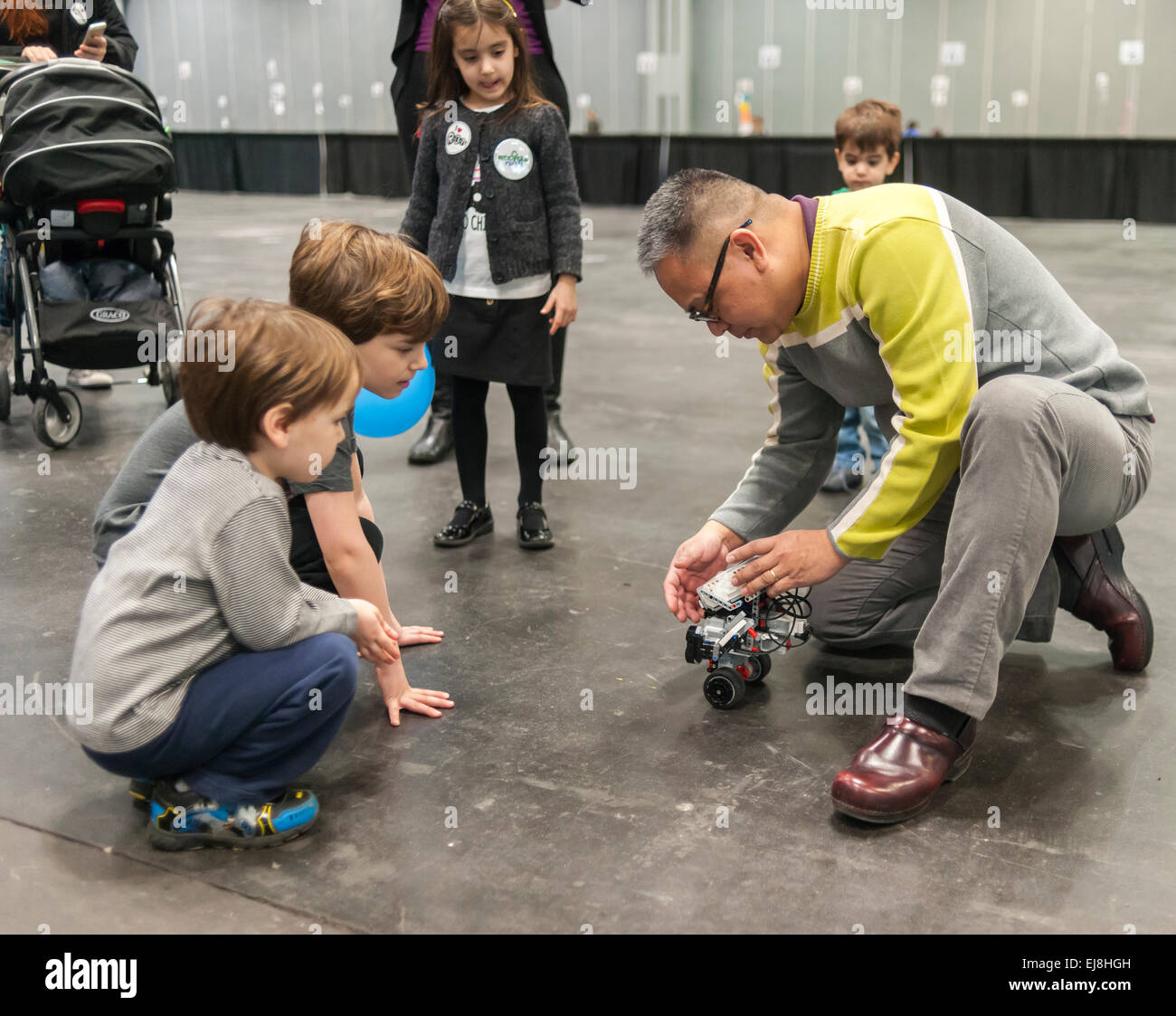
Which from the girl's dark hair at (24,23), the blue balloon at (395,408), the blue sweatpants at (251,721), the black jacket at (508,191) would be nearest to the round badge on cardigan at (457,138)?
the black jacket at (508,191)

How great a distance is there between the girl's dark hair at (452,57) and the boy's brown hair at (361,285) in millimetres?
857

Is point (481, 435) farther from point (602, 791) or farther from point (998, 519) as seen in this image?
point (998, 519)

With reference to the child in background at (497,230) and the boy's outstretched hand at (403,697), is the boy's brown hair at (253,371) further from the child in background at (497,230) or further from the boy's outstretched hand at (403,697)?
the child in background at (497,230)

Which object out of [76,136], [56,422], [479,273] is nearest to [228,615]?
[479,273]

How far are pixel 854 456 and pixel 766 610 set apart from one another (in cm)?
118

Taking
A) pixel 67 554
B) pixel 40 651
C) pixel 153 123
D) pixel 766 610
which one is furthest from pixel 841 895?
pixel 153 123

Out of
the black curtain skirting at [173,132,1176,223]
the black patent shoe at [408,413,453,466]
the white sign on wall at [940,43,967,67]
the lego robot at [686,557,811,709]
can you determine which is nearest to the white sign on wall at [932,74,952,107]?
the white sign on wall at [940,43,967,67]

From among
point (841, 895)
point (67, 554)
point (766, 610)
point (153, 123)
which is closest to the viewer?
point (841, 895)

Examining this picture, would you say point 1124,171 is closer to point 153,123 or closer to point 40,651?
point 153,123

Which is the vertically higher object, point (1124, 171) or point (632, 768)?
point (1124, 171)

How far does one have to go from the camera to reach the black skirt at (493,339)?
2580 mm

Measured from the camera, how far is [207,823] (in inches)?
58.1

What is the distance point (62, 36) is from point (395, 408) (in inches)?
78.7

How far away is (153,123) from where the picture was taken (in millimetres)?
3393
